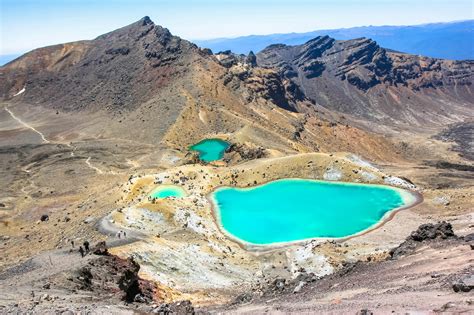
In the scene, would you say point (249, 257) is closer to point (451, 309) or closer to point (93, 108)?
point (451, 309)

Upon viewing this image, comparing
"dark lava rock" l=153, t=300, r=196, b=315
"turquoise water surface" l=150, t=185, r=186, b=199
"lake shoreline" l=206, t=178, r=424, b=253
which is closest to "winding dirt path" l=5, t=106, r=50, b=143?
"turquoise water surface" l=150, t=185, r=186, b=199

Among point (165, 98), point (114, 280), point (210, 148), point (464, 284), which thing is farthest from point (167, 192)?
point (165, 98)

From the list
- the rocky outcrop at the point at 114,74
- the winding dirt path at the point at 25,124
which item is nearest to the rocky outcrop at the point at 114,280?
the winding dirt path at the point at 25,124

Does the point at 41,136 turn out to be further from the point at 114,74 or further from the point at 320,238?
the point at 320,238

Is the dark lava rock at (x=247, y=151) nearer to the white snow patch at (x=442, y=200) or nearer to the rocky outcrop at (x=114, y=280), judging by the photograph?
the white snow patch at (x=442, y=200)

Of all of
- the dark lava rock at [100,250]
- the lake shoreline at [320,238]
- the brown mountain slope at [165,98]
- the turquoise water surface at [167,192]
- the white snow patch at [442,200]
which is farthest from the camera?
the brown mountain slope at [165,98]

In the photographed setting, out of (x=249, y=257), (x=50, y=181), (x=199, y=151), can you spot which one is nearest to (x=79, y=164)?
(x=50, y=181)
